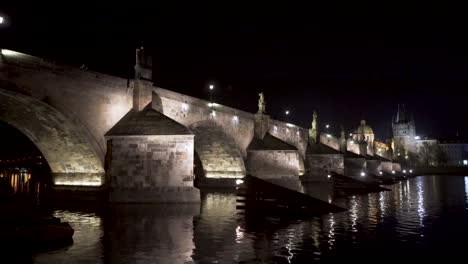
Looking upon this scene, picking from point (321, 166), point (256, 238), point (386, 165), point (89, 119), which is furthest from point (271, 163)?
point (386, 165)

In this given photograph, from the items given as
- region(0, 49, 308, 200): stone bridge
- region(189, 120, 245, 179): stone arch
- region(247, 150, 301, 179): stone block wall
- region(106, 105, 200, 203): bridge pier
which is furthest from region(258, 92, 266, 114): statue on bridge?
region(106, 105, 200, 203): bridge pier

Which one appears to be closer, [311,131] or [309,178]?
[309,178]

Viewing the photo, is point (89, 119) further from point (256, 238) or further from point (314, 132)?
point (314, 132)

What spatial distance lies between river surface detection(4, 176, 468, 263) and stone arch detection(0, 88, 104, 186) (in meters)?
5.31

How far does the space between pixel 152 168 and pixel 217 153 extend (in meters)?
17.4

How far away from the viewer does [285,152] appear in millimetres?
35812

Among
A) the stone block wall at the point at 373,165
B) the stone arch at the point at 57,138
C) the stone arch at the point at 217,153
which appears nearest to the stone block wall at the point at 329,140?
the stone block wall at the point at 373,165

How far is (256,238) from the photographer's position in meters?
10.8

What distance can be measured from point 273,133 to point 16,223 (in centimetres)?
3322

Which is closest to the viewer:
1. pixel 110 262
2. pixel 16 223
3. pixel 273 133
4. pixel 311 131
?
pixel 110 262

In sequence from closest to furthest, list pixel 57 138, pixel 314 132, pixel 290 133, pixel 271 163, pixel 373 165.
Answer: pixel 57 138, pixel 271 163, pixel 290 133, pixel 314 132, pixel 373 165

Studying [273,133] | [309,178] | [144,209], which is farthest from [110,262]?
[309,178]

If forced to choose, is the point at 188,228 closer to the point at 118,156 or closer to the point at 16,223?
the point at 16,223

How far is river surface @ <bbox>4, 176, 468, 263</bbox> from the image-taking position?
28.0 ft
